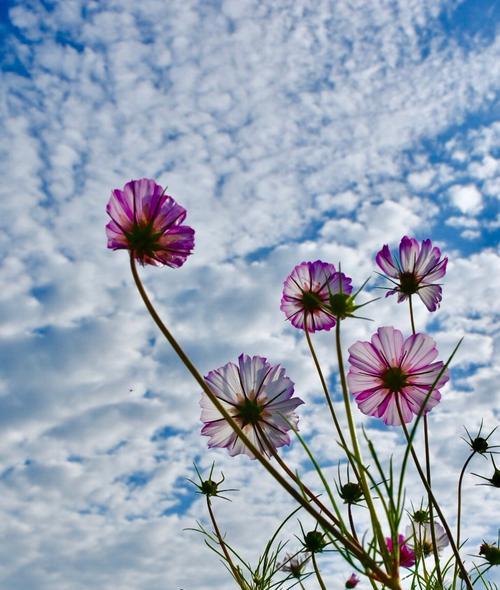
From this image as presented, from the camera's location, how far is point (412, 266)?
4.97 feet

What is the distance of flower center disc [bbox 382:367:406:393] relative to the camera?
41.0 inches

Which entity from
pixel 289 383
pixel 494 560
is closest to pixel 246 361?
pixel 289 383

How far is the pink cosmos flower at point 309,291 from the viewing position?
1.24 m

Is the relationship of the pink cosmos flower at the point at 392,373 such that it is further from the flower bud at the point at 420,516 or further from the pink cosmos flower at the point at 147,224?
the flower bud at the point at 420,516

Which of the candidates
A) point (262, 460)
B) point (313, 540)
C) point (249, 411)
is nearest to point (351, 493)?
point (313, 540)

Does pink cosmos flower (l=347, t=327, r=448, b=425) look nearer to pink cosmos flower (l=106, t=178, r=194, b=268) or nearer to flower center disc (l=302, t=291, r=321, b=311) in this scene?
flower center disc (l=302, t=291, r=321, b=311)

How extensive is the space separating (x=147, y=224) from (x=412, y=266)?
2.61ft

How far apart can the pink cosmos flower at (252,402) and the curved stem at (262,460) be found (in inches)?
10.7

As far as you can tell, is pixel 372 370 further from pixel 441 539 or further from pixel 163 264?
pixel 441 539

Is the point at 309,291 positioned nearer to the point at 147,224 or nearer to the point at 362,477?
the point at 147,224

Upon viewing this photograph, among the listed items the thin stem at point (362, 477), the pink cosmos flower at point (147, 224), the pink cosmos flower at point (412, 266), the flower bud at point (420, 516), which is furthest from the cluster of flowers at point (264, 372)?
the flower bud at point (420, 516)

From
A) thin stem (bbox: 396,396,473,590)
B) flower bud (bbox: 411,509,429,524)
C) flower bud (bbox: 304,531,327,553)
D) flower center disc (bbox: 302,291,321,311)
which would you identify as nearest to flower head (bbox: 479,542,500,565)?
flower bud (bbox: 411,509,429,524)

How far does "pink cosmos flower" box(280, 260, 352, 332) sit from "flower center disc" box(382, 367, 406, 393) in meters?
0.22

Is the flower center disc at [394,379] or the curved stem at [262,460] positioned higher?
the flower center disc at [394,379]
